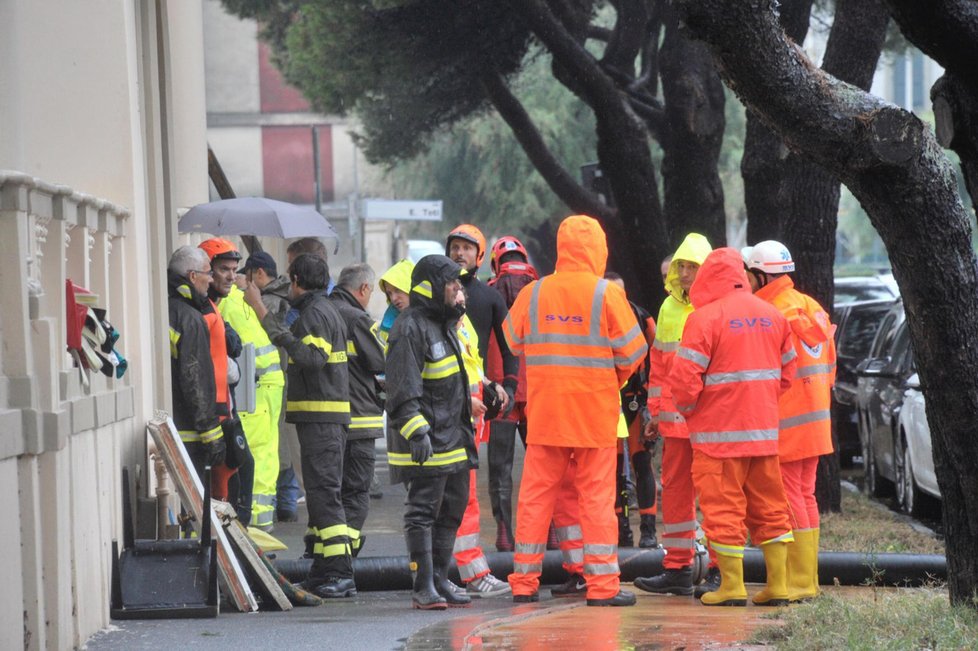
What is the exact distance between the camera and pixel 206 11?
5916cm

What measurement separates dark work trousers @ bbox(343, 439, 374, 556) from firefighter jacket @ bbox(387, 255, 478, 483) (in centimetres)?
107

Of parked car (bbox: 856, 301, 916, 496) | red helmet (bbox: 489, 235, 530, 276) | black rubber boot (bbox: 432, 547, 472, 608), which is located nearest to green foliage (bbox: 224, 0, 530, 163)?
parked car (bbox: 856, 301, 916, 496)

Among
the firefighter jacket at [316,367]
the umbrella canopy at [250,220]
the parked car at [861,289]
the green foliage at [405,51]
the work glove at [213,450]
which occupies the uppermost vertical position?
the green foliage at [405,51]

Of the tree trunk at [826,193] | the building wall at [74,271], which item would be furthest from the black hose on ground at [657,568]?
the tree trunk at [826,193]

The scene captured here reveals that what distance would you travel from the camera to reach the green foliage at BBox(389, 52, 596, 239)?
1501 inches

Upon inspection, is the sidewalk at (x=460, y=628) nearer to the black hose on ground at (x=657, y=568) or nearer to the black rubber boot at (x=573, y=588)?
the black rubber boot at (x=573, y=588)

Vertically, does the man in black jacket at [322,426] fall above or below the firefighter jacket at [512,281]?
below

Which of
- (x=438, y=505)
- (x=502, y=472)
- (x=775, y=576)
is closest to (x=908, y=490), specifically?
(x=502, y=472)

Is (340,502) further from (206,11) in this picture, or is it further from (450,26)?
(206,11)

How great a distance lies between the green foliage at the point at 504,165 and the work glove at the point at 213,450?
2654 cm

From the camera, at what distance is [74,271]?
7500mm

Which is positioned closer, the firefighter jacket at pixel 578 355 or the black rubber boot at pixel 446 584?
the firefighter jacket at pixel 578 355

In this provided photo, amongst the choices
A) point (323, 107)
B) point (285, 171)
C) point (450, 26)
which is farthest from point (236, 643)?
point (285, 171)

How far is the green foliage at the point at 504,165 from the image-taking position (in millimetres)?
38125
